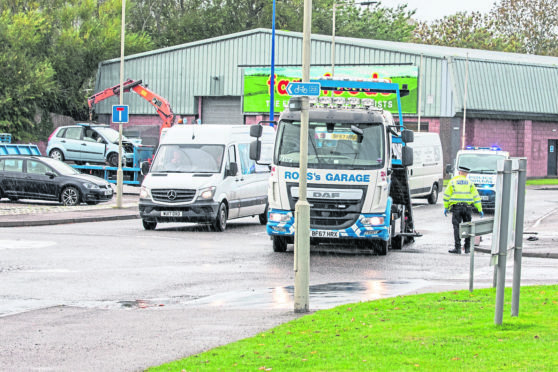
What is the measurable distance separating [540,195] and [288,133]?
29.1m

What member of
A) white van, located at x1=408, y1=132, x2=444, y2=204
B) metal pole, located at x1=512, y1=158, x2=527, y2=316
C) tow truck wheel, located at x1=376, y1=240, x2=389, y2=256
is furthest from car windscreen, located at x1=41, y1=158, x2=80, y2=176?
metal pole, located at x1=512, y1=158, x2=527, y2=316

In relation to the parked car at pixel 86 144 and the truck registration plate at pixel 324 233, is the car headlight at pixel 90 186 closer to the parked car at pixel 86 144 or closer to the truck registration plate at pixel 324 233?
the parked car at pixel 86 144

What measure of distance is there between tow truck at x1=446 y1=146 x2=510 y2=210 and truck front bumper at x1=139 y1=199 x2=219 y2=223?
11.1 meters

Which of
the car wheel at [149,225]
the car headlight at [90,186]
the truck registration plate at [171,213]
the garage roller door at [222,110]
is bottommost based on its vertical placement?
the car wheel at [149,225]

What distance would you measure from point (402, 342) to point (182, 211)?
15382 millimetres

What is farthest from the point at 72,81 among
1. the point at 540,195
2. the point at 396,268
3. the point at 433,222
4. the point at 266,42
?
the point at 396,268

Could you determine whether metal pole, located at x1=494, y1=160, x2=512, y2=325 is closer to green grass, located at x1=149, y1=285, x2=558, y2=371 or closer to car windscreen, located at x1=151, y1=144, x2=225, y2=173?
green grass, located at x1=149, y1=285, x2=558, y2=371

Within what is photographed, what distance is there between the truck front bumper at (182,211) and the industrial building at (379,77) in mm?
34560

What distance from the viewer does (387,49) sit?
2339 inches

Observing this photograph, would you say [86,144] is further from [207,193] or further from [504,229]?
[504,229]

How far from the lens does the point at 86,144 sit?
4244cm

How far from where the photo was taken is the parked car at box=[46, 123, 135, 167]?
41.9 meters

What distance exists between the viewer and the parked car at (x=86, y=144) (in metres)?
41.9

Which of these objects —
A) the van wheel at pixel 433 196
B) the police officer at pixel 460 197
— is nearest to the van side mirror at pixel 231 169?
the police officer at pixel 460 197
